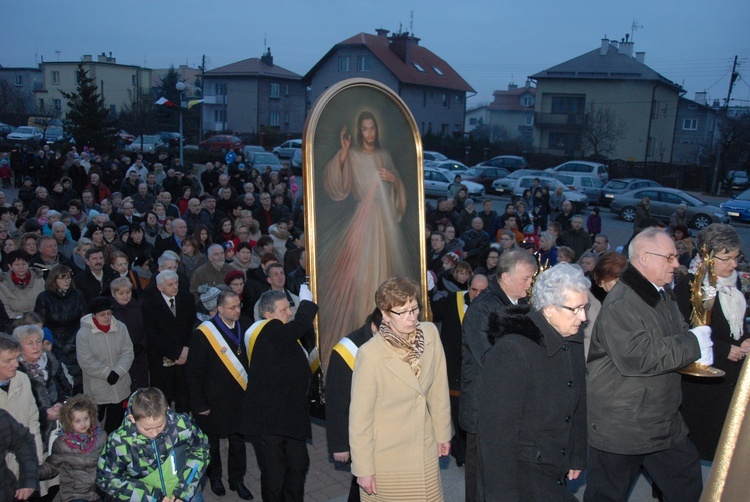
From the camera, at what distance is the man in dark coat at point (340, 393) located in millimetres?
4312

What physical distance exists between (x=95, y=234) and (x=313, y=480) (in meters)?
5.15

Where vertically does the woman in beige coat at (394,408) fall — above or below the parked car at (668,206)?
above

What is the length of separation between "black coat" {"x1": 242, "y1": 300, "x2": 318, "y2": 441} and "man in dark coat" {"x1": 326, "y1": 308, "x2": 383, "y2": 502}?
0.54 meters

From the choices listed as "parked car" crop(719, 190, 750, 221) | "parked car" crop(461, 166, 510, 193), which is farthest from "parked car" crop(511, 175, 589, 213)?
"parked car" crop(719, 190, 750, 221)

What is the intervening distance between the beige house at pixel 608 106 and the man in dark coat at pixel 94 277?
151 ft

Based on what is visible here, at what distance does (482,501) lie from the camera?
3.81 metres

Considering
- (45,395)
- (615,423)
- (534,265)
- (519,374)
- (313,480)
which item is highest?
(534,265)

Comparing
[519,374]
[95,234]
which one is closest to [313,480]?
[519,374]

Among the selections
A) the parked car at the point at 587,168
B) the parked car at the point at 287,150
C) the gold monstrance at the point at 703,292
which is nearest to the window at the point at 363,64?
the parked car at the point at 287,150

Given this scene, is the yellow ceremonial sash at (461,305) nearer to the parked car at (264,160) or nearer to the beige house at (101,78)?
the parked car at (264,160)

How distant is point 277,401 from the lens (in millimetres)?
4871

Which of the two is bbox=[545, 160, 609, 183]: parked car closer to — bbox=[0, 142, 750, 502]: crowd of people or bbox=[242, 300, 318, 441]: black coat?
bbox=[0, 142, 750, 502]: crowd of people

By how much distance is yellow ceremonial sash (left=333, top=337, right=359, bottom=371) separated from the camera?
175 inches

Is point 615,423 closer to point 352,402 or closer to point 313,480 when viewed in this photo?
point 352,402
